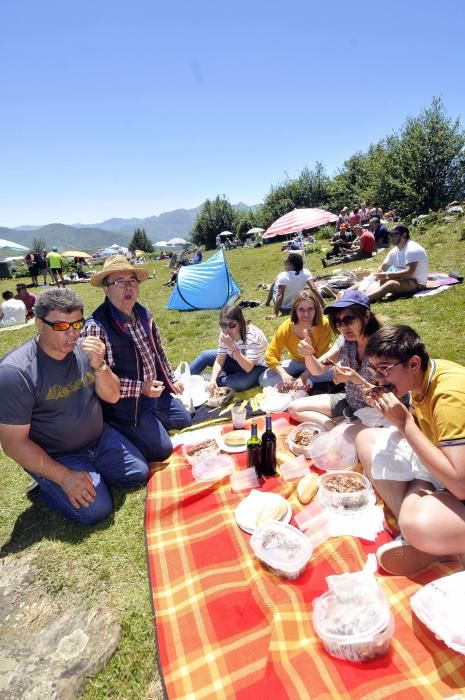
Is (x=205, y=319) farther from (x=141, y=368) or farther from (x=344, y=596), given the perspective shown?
(x=344, y=596)

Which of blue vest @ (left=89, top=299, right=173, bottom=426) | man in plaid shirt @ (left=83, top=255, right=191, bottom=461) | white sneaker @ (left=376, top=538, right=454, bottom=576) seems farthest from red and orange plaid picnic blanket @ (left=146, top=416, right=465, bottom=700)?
blue vest @ (left=89, top=299, right=173, bottom=426)

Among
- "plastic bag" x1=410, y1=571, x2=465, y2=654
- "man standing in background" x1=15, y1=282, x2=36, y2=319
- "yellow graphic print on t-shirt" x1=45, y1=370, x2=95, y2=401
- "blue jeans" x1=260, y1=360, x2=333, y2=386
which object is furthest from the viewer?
"man standing in background" x1=15, y1=282, x2=36, y2=319

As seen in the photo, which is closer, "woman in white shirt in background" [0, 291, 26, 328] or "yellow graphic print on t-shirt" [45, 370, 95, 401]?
"yellow graphic print on t-shirt" [45, 370, 95, 401]

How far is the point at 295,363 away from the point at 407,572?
9.57 feet

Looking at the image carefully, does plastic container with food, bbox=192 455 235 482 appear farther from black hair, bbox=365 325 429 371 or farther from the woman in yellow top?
black hair, bbox=365 325 429 371

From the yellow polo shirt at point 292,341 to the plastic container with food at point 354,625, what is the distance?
2.94 m

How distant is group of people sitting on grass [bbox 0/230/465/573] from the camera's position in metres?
2.22

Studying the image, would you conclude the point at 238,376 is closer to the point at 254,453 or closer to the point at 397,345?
the point at 254,453

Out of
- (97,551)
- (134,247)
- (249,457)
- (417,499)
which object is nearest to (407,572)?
(417,499)

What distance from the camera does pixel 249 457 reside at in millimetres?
3314

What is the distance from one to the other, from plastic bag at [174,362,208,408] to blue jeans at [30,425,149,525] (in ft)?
3.88

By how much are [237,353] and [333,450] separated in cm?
192

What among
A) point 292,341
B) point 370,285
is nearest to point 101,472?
point 292,341

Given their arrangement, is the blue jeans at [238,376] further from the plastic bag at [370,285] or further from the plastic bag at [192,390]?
the plastic bag at [370,285]
